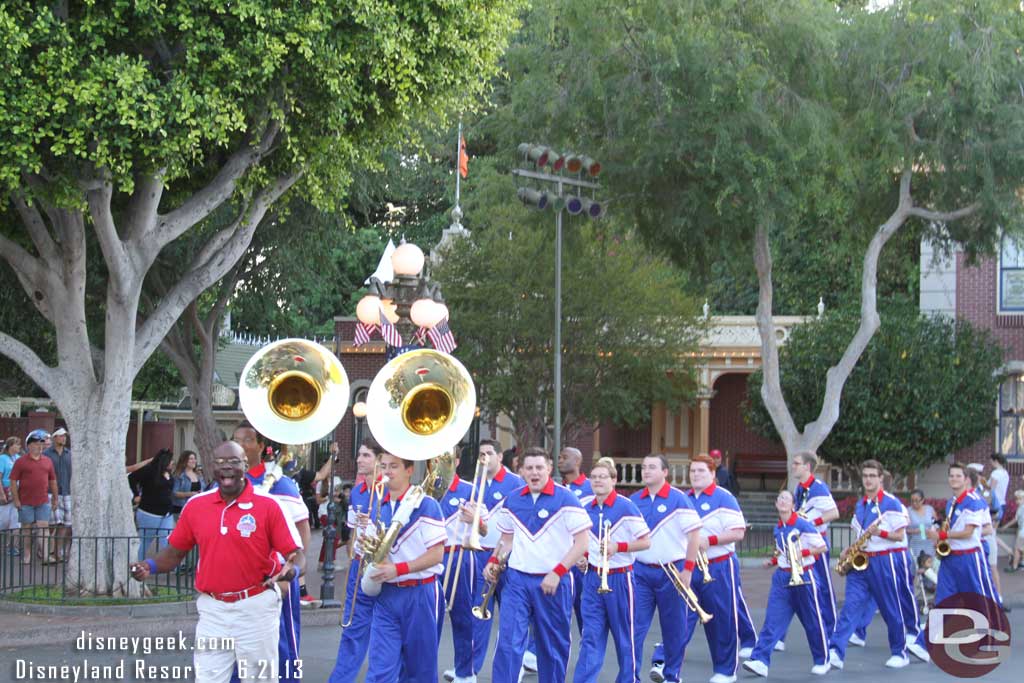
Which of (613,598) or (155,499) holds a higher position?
(155,499)

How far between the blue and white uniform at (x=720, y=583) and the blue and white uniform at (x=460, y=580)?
6.01 ft

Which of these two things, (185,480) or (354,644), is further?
(185,480)

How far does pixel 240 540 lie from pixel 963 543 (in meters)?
8.09

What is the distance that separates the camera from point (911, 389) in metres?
27.8

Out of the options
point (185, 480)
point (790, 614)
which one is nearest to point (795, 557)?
point (790, 614)

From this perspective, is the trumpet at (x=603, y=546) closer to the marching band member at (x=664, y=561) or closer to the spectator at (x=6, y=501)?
the marching band member at (x=664, y=561)

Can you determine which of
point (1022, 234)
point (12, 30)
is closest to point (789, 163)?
point (1022, 234)

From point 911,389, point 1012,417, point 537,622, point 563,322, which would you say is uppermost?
point 563,322

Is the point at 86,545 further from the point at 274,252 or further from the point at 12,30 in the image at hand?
the point at 274,252

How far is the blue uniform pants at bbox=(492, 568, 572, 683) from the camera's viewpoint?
9.68 m

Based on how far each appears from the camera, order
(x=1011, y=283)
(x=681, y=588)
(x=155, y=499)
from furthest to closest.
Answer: (x=1011, y=283) < (x=155, y=499) < (x=681, y=588)

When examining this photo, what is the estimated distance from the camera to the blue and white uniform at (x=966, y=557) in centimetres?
1312

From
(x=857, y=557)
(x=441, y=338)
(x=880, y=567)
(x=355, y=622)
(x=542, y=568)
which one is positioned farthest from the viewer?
(x=441, y=338)

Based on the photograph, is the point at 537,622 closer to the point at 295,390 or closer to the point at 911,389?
the point at 295,390
